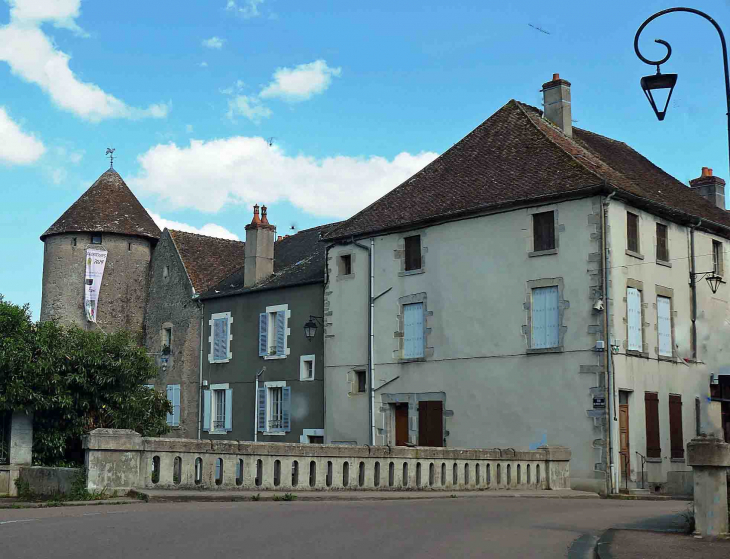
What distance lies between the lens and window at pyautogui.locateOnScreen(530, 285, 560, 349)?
23531 mm

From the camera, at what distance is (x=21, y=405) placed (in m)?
18.5

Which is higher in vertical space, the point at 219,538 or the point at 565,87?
the point at 565,87

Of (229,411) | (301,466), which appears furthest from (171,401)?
(301,466)

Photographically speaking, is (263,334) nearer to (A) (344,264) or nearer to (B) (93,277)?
(A) (344,264)

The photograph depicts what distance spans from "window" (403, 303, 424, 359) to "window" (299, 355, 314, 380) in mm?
4087

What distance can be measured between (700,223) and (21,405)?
18259 mm

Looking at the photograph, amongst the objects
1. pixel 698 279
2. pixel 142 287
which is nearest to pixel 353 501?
pixel 698 279

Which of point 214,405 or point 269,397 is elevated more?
point 269,397

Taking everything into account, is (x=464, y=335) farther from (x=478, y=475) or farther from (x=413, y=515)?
(x=413, y=515)

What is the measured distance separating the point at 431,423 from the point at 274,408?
6754mm

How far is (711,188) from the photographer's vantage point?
31766 millimetres

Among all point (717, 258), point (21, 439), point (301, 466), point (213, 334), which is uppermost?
point (717, 258)

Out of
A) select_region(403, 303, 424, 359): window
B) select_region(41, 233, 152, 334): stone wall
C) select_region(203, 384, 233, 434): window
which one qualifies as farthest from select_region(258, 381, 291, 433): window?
select_region(41, 233, 152, 334): stone wall

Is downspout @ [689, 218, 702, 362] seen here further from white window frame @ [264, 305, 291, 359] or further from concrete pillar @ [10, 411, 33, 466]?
concrete pillar @ [10, 411, 33, 466]
